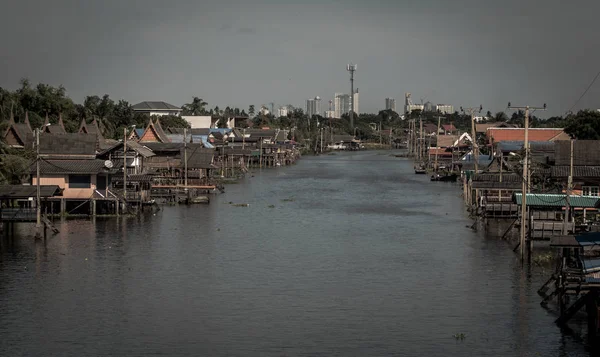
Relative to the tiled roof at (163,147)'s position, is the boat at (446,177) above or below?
below

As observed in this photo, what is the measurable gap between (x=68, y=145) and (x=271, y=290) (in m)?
23.6

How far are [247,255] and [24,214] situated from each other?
1169 centimetres

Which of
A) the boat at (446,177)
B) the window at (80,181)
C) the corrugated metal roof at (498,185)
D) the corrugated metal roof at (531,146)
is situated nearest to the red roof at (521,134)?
the boat at (446,177)

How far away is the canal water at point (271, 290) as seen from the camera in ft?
76.7

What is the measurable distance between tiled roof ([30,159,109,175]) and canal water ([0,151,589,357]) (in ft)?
9.73

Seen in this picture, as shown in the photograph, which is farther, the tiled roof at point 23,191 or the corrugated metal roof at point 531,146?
the corrugated metal roof at point 531,146

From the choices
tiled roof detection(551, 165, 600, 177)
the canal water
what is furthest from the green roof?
tiled roof detection(551, 165, 600, 177)

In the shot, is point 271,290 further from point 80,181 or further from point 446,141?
point 446,141

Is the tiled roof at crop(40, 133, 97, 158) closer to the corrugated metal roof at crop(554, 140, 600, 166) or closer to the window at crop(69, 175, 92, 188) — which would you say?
the window at crop(69, 175, 92, 188)

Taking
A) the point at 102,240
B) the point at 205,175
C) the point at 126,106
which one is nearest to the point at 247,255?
the point at 102,240

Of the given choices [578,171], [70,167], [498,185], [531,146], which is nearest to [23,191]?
[70,167]

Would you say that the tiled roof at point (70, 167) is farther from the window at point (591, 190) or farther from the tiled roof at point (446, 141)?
the tiled roof at point (446, 141)

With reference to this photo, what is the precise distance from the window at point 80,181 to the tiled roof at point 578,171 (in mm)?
25655

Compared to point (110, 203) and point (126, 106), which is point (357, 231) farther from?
point (126, 106)
